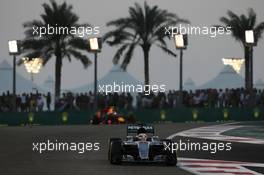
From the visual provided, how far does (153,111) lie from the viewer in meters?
43.8

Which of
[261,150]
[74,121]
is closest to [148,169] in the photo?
[261,150]

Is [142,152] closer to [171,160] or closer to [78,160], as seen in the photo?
[171,160]

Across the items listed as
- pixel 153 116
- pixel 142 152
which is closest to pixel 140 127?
pixel 142 152

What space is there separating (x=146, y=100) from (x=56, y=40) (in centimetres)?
1355

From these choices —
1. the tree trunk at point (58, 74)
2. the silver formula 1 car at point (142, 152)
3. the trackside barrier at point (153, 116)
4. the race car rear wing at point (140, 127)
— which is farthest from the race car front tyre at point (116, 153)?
the tree trunk at point (58, 74)

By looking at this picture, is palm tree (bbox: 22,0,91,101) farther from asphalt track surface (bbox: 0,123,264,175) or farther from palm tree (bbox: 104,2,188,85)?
asphalt track surface (bbox: 0,123,264,175)

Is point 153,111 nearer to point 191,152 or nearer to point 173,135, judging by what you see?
point 173,135

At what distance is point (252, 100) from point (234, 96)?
213 cm

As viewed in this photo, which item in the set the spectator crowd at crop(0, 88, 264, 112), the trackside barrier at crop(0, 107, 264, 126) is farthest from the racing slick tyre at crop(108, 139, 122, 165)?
the spectator crowd at crop(0, 88, 264, 112)

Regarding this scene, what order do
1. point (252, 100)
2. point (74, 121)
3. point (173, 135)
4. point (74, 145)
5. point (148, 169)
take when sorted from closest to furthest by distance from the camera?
point (148, 169)
point (74, 145)
point (173, 135)
point (74, 121)
point (252, 100)

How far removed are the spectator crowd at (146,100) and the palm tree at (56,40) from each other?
8800 millimetres

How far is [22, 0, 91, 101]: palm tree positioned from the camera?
2217 inches

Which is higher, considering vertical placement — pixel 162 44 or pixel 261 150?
pixel 162 44

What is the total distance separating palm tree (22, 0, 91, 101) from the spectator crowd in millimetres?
8800
